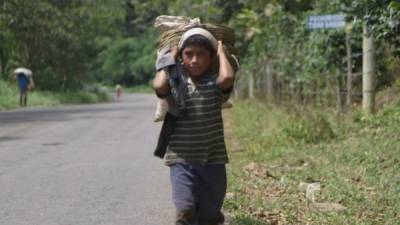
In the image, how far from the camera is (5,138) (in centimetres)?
1405

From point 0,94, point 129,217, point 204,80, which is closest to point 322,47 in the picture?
point 129,217

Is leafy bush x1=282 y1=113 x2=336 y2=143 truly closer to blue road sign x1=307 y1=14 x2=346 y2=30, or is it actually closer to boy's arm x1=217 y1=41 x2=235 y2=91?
blue road sign x1=307 y1=14 x2=346 y2=30

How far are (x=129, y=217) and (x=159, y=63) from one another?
2089 millimetres

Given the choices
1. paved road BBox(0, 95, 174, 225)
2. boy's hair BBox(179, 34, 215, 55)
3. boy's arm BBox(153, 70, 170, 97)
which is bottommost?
paved road BBox(0, 95, 174, 225)

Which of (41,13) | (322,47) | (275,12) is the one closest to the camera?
(322,47)

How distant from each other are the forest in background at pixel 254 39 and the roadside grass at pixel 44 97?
117 centimetres

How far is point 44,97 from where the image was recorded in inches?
1347

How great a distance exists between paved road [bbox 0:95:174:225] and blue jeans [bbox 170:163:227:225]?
4.49ft

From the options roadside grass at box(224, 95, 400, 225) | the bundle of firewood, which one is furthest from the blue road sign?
the bundle of firewood

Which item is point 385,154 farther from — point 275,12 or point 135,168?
point 275,12

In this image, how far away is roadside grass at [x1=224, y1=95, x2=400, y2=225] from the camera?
6723 mm

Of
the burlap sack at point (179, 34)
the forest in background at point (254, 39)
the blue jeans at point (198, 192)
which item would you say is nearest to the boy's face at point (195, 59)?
the burlap sack at point (179, 34)

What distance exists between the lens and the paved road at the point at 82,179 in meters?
6.95

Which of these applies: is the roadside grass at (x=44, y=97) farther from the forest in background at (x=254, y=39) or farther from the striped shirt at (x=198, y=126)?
the striped shirt at (x=198, y=126)
